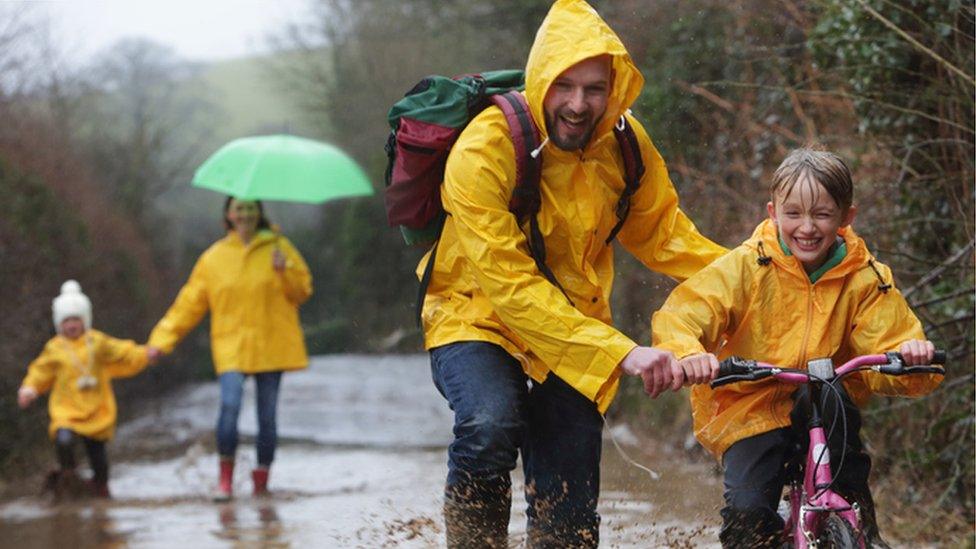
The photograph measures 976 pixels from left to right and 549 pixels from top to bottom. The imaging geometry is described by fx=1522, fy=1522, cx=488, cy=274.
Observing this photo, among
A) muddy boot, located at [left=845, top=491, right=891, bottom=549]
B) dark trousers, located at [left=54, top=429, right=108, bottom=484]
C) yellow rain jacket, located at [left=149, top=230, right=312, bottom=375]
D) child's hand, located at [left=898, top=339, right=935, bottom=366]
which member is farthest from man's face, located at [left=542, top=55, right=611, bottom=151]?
dark trousers, located at [left=54, top=429, right=108, bottom=484]

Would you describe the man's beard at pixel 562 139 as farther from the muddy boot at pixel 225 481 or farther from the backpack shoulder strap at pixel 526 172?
the muddy boot at pixel 225 481

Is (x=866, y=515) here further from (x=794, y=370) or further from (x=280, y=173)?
(x=280, y=173)

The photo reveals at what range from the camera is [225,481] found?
11.0 meters

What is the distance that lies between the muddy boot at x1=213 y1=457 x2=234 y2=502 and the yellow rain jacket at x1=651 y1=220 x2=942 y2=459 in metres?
6.49

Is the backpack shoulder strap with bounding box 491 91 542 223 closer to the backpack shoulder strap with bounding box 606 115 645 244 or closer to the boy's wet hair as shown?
the backpack shoulder strap with bounding box 606 115 645 244

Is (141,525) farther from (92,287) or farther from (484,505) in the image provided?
(92,287)

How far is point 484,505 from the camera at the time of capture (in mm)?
5258

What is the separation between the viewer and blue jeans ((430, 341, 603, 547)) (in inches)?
202

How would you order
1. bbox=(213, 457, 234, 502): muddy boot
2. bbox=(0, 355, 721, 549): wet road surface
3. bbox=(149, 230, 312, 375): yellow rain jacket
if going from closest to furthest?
bbox=(0, 355, 721, 549): wet road surface, bbox=(213, 457, 234, 502): muddy boot, bbox=(149, 230, 312, 375): yellow rain jacket

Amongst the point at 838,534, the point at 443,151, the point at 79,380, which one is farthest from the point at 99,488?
the point at 838,534

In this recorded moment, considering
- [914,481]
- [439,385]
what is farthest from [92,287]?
[439,385]

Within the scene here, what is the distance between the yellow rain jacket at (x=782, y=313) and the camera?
500 centimetres

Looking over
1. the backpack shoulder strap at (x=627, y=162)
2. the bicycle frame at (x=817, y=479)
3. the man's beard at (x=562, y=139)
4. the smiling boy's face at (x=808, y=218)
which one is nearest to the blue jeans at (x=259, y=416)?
the backpack shoulder strap at (x=627, y=162)

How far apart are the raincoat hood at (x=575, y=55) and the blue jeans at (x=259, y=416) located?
248 inches
